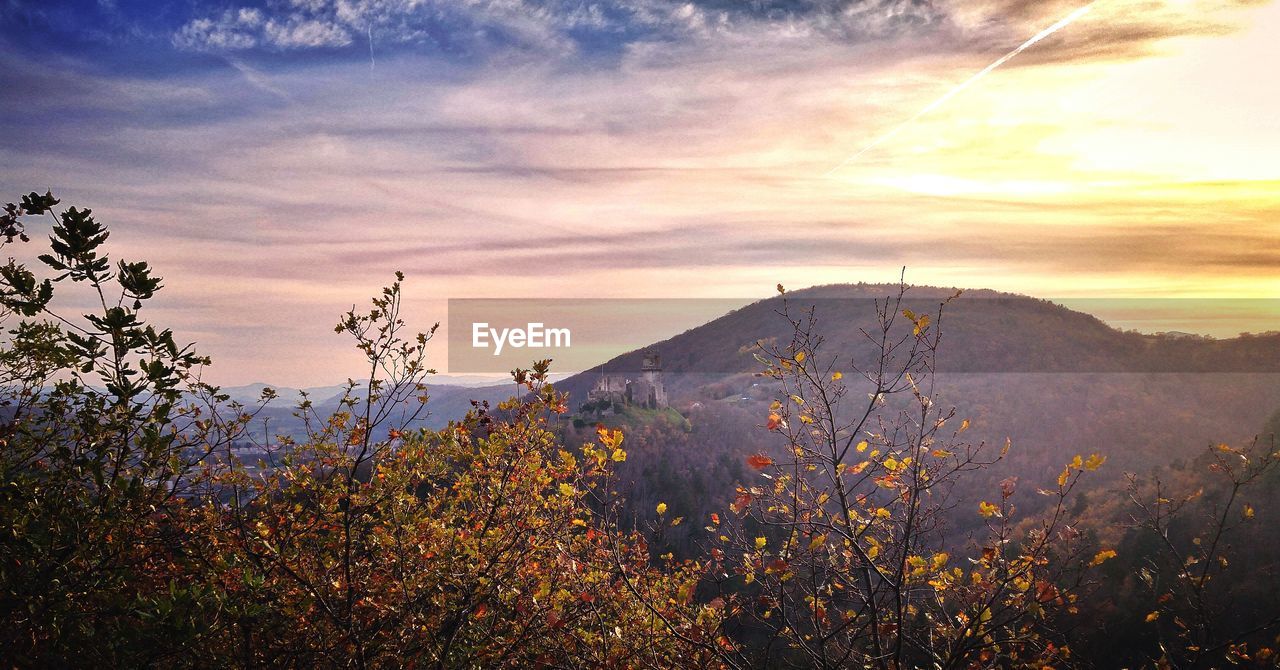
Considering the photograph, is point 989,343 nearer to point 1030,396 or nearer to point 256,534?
point 1030,396

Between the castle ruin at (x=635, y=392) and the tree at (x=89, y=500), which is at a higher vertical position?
the tree at (x=89, y=500)

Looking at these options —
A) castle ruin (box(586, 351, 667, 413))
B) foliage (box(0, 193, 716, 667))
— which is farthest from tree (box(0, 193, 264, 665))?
castle ruin (box(586, 351, 667, 413))

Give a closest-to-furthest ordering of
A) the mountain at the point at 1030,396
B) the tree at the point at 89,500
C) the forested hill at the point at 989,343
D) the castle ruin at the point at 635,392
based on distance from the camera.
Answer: the tree at the point at 89,500 → the mountain at the point at 1030,396 → the castle ruin at the point at 635,392 → the forested hill at the point at 989,343

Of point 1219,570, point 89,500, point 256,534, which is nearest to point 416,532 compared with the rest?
point 256,534

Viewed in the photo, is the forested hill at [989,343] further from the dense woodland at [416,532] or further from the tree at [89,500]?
the tree at [89,500]

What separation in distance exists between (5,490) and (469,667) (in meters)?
4.43

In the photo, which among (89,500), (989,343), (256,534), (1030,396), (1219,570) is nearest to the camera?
(89,500)

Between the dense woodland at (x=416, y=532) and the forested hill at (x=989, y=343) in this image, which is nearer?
the dense woodland at (x=416, y=532)

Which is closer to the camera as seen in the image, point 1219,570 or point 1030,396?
point 1219,570

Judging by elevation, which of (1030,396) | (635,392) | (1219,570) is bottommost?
(1219,570)

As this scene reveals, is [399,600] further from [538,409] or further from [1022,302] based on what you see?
[1022,302]

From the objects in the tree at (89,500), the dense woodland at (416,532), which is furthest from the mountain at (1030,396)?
the tree at (89,500)

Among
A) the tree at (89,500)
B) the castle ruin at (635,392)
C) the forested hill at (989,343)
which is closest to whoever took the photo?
the tree at (89,500)

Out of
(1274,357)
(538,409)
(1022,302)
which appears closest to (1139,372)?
(1274,357)
